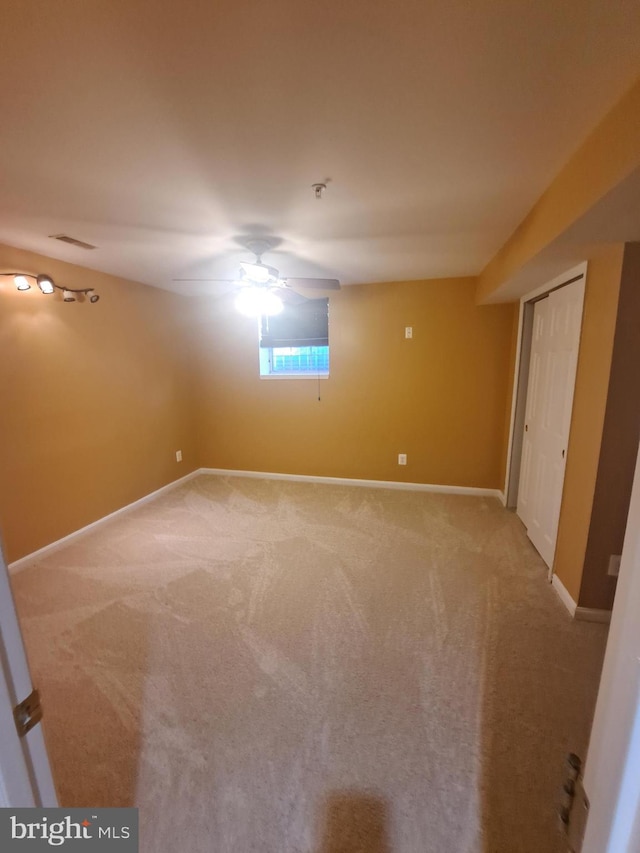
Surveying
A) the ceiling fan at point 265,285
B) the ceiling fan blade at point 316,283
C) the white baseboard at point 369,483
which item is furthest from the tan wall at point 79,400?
the ceiling fan blade at point 316,283

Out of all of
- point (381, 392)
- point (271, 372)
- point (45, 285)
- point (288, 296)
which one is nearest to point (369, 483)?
point (381, 392)

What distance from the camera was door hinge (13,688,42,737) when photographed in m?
0.63

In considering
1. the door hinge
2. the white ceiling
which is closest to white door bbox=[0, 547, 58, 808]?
the door hinge

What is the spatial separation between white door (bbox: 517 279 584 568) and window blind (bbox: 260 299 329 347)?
2144 millimetres

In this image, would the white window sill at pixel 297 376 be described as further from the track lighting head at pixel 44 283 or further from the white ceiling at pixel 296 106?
the track lighting head at pixel 44 283

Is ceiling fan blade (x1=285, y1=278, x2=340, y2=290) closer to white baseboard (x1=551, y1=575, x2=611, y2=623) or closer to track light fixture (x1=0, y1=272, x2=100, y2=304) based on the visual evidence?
track light fixture (x1=0, y1=272, x2=100, y2=304)

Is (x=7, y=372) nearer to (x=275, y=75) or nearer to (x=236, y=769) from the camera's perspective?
(x=275, y=75)

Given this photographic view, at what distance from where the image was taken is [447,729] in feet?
4.96

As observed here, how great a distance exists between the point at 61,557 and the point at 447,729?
2967 mm

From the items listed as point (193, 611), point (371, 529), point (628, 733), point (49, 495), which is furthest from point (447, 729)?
point (49, 495)

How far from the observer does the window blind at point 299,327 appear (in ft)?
13.7

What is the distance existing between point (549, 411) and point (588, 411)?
0.69m

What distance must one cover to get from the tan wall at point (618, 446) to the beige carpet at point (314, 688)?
0.33m

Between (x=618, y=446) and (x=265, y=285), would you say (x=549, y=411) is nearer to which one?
(x=618, y=446)
